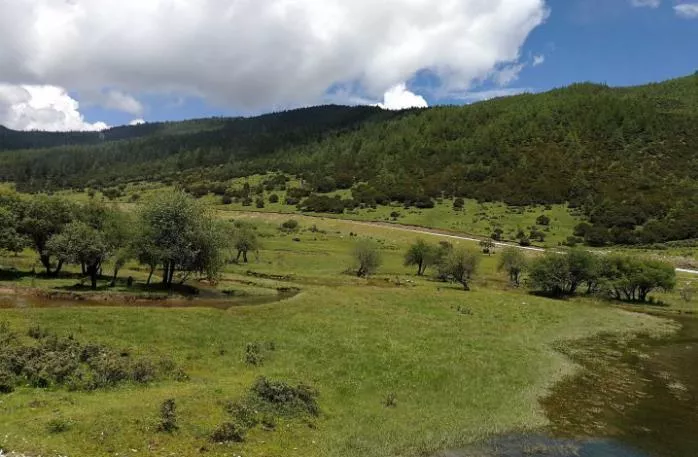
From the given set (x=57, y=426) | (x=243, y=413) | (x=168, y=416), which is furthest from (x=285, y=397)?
(x=57, y=426)

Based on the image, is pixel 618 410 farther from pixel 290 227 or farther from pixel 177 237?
pixel 290 227

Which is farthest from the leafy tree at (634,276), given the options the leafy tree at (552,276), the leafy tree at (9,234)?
the leafy tree at (9,234)

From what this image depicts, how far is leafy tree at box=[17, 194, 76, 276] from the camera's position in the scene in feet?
236

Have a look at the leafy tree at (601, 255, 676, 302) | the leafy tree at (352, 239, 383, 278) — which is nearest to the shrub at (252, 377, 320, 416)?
the leafy tree at (352, 239, 383, 278)

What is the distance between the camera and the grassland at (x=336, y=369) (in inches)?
955

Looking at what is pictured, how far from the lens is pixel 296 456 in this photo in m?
24.0

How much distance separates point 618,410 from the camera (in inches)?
1373

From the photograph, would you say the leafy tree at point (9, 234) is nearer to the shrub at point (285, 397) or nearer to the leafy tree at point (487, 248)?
the shrub at point (285, 397)

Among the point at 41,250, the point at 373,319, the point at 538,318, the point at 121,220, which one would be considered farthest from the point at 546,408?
the point at 41,250

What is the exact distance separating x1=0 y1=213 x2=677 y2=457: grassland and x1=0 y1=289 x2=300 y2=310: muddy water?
5.62 m

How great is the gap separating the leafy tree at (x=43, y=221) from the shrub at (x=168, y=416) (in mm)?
54324

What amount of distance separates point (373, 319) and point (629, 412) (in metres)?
25.7

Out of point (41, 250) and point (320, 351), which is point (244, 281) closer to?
point (41, 250)

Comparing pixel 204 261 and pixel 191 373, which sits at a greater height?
pixel 204 261
